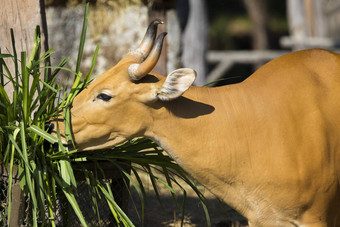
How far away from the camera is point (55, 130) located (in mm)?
4070

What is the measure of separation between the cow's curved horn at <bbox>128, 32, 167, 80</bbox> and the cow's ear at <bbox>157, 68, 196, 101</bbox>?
0.12 metres

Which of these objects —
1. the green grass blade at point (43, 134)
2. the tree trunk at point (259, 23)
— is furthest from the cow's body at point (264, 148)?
the tree trunk at point (259, 23)

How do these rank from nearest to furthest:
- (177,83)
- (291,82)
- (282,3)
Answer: (177,83) < (291,82) < (282,3)

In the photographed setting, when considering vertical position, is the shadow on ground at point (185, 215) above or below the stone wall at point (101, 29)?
below

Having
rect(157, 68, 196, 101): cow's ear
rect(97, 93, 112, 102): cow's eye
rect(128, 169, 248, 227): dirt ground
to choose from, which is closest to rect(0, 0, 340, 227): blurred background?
rect(128, 169, 248, 227): dirt ground

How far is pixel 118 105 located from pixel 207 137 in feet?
1.84

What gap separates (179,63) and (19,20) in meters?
3.20

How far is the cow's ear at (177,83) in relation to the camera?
3844mm

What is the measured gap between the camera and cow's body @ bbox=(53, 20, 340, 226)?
399cm

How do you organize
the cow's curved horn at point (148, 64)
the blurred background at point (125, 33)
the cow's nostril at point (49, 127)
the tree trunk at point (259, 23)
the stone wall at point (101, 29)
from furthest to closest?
1. the tree trunk at point (259, 23)
2. the stone wall at point (101, 29)
3. the blurred background at point (125, 33)
4. the cow's nostril at point (49, 127)
5. the cow's curved horn at point (148, 64)

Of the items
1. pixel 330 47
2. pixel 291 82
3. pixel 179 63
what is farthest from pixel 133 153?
pixel 330 47

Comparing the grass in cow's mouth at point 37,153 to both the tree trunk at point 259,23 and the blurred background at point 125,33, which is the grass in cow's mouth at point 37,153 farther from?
the tree trunk at point 259,23

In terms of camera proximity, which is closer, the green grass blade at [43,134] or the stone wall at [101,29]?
the green grass blade at [43,134]

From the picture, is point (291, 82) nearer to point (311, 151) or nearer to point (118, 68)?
point (311, 151)
